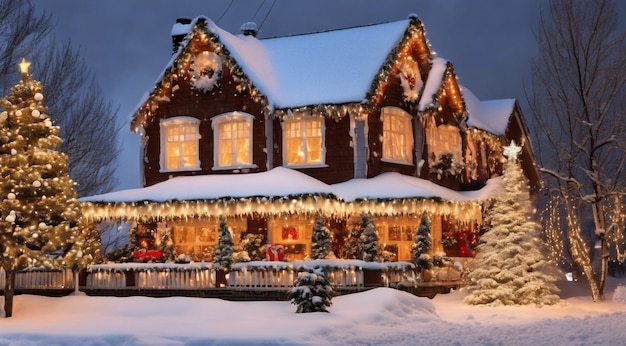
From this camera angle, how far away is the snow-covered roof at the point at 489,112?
34.8 meters

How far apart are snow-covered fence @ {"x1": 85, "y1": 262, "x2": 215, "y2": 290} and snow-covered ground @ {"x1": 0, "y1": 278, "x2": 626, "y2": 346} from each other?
141 cm

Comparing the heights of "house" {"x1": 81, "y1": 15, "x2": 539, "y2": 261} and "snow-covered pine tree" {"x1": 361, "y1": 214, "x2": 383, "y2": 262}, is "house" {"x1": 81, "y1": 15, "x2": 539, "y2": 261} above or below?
above

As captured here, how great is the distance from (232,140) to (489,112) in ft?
44.2

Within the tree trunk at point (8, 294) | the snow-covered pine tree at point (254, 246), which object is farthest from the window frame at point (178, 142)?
the tree trunk at point (8, 294)

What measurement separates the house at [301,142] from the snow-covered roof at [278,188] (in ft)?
0.24

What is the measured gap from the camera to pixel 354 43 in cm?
3136

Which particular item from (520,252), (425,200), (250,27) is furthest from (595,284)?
(250,27)

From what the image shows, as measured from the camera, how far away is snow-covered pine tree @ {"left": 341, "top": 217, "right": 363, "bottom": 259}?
26.6 metres

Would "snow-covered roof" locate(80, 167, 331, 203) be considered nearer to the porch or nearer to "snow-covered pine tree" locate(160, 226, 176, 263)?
"snow-covered pine tree" locate(160, 226, 176, 263)

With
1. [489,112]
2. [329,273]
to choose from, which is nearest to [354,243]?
[329,273]

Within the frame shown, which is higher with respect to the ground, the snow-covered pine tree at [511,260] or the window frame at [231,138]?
the window frame at [231,138]

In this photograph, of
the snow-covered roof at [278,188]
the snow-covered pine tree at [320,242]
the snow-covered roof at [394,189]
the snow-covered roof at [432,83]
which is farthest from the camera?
the snow-covered roof at [432,83]

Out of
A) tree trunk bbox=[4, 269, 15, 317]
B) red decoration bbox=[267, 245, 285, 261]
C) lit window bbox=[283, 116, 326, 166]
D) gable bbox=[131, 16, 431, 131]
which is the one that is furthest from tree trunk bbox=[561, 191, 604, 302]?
tree trunk bbox=[4, 269, 15, 317]

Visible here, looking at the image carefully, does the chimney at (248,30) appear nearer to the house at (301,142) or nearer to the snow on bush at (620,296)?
the house at (301,142)
